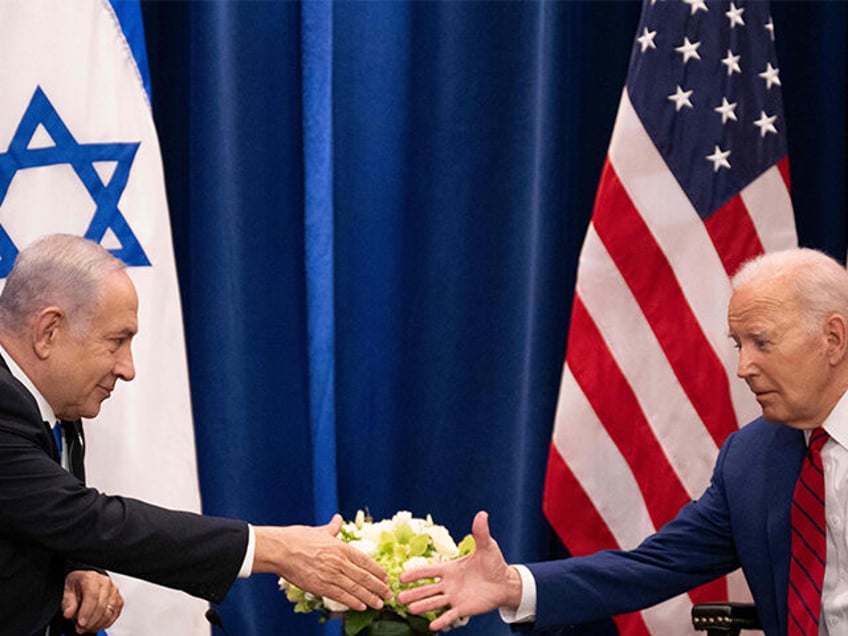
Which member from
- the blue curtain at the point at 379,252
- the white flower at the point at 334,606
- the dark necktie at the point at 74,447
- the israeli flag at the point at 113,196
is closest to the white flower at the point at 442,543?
the white flower at the point at 334,606

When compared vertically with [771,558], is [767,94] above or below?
above

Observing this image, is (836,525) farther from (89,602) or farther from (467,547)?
(89,602)

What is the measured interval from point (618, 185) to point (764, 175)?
0.46 m

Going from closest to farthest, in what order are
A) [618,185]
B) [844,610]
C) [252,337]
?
[844,610] → [618,185] → [252,337]

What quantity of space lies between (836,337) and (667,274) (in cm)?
97

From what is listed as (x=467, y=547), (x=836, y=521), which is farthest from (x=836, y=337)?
(x=467, y=547)

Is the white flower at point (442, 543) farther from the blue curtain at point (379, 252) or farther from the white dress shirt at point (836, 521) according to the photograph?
the blue curtain at point (379, 252)

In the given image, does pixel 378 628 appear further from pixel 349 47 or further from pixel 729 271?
pixel 349 47

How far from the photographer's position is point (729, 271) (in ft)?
12.5

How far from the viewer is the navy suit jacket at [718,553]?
3.00 m

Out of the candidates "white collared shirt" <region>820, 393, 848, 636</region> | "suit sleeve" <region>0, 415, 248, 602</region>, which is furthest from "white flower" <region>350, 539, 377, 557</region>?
"white collared shirt" <region>820, 393, 848, 636</region>

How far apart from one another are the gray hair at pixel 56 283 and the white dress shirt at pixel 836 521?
1.68 meters

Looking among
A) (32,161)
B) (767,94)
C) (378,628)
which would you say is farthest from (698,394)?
(32,161)

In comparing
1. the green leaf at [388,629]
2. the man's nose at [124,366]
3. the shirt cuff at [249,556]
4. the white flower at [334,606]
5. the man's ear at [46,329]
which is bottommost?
the green leaf at [388,629]
